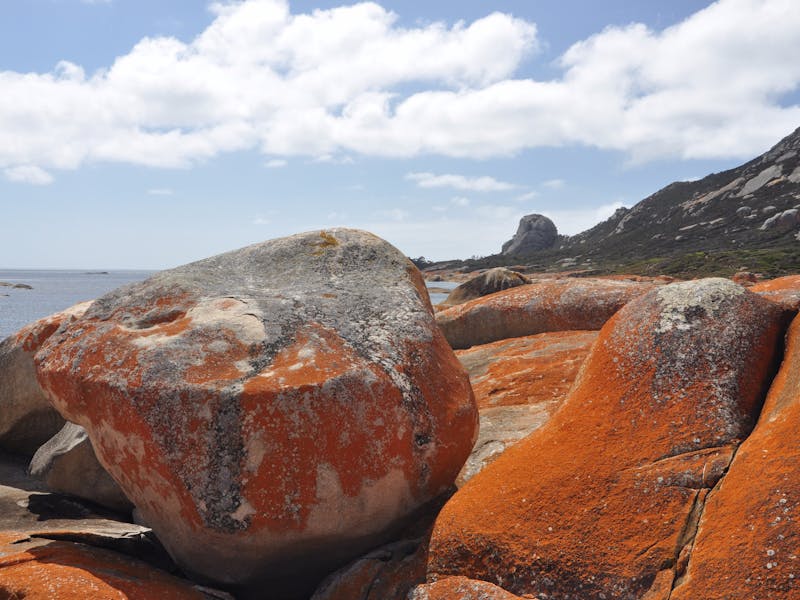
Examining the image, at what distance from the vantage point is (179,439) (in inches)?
196

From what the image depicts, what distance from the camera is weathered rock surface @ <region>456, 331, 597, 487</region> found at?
6.87 meters

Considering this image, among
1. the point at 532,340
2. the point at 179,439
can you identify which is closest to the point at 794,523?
the point at 179,439

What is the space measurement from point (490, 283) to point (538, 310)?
9953 millimetres

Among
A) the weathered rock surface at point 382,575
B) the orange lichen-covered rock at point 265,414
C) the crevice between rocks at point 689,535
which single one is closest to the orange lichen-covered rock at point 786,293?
the crevice between rocks at point 689,535

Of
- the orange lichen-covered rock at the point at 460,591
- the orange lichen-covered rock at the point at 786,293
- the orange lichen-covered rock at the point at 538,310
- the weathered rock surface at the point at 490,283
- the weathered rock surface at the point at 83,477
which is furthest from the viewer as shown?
the weathered rock surface at the point at 490,283

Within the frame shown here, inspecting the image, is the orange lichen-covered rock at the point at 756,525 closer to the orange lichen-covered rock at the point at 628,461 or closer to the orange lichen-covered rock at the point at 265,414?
the orange lichen-covered rock at the point at 628,461

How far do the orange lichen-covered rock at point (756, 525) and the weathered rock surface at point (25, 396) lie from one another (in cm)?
875

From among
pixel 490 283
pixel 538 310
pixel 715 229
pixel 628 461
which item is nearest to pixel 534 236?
pixel 715 229

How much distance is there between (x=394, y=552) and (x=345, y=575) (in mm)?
458

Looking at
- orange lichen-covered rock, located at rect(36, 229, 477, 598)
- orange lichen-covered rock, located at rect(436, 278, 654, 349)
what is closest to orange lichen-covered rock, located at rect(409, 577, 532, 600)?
orange lichen-covered rock, located at rect(36, 229, 477, 598)

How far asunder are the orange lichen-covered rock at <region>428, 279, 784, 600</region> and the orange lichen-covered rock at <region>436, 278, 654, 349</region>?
193 inches

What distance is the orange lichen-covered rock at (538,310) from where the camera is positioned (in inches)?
417

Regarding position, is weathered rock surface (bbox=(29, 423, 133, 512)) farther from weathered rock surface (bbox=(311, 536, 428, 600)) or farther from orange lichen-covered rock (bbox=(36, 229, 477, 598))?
weathered rock surface (bbox=(311, 536, 428, 600))

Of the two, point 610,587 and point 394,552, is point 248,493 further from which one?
point 610,587
